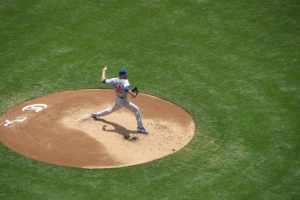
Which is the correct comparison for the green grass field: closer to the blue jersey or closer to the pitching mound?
the pitching mound

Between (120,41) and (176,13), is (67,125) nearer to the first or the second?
(120,41)

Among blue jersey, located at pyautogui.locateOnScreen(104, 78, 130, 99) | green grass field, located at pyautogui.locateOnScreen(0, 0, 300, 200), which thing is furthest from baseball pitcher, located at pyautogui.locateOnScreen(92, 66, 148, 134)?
green grass field, located at pyautogui.locateOnScreen(0, 0, 300, 200)

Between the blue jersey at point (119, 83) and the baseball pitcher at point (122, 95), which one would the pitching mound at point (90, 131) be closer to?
the baseball pitcher at point (122, 95)

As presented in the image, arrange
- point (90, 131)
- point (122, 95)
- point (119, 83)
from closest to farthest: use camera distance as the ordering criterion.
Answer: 1. point (119, 83)
2. point (122, 95)
3. point (90, 131)

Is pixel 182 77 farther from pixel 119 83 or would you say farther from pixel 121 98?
pixel 119 83

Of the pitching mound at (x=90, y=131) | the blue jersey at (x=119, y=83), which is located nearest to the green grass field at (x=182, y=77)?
the pitching mound at (x=90, y=131)

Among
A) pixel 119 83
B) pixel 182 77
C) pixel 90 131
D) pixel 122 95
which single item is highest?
pixel 119 83

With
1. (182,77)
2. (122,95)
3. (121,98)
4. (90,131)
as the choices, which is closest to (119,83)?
(122,95)
